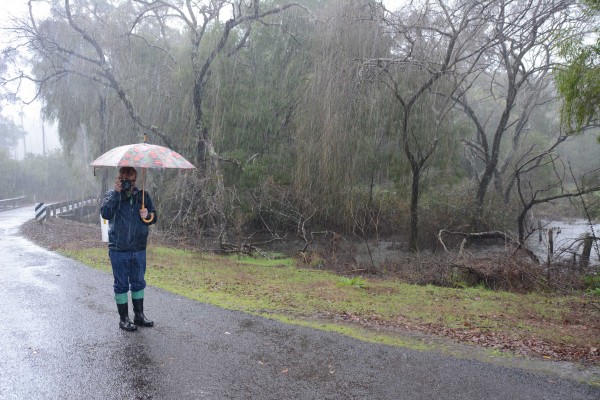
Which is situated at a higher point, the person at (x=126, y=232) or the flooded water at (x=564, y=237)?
the person at (x=126, y=232)

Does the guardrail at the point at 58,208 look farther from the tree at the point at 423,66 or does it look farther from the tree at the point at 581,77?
→ the tree at the point at 581,77

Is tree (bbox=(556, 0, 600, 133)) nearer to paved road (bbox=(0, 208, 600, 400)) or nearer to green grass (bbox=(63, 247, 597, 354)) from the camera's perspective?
green grass (bbox=(63, 247, 597, 354))

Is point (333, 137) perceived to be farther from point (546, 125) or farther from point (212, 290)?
point (546, 125)

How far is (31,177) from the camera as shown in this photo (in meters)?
50.1

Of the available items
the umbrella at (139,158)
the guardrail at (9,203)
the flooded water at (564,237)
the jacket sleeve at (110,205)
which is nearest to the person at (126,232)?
the jacket sleeve at (110,205)

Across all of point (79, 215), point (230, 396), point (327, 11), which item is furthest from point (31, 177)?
point (230, 396)

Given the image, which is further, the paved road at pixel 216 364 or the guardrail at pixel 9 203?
the guardrail at pixel 9 203

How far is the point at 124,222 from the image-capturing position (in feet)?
18.7

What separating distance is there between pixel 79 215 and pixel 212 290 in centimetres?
2488

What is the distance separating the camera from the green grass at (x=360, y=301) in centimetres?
674

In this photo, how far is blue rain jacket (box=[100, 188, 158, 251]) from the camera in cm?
566

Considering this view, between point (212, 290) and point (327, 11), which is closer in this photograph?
point (212, 290)

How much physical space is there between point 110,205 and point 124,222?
265mm

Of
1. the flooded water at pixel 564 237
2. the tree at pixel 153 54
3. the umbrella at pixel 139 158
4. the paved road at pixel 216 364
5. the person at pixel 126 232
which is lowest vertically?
the flooded water at pixel 564 237
